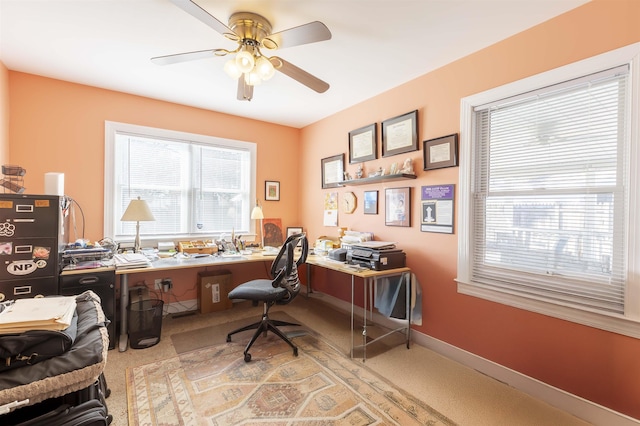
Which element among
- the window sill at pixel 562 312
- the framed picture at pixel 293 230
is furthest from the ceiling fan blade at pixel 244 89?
the framed picture at pixel 293 230

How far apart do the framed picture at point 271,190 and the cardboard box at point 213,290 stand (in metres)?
1.21

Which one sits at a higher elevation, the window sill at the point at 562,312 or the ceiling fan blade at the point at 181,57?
the ceiling fan blade at the point at 181,57

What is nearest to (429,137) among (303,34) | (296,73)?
(296,73)

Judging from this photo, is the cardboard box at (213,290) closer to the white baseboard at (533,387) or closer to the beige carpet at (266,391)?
the beige carpet at (266,391)

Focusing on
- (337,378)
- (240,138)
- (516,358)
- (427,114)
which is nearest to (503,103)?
(427,114)

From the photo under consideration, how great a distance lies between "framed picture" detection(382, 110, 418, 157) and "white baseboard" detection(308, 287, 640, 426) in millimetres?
1796

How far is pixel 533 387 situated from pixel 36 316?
282 centimetres

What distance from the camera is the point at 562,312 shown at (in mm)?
1904

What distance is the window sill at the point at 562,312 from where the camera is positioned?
5.47 ft

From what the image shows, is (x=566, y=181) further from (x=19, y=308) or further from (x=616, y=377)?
(x=19, y=308)

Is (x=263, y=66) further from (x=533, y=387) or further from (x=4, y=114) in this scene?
(x=533, y=387)

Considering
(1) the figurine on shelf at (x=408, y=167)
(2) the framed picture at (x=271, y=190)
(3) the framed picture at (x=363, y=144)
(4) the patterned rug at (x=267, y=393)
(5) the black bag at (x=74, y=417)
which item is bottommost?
(4) the patterned rug at (x=267, y=393)

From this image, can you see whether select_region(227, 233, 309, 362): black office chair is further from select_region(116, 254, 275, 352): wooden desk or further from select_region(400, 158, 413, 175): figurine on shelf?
select_region(400, 158, 413, 175): figurine on shelf

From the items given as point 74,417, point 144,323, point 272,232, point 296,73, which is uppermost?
point 296,73
